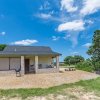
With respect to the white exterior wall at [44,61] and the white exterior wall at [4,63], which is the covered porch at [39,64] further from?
the white exterior wall at [4,63]

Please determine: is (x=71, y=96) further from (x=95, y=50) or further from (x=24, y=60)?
(x=95, y=50)

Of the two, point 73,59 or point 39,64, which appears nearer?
point 39,64

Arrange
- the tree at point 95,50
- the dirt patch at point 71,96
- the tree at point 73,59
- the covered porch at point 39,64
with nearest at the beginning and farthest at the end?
the dirt patch at point 71,96 < the covered porch at point 39,64 < the tree at point 95,50 < the tree at point 73,59

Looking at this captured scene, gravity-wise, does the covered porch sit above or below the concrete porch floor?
above

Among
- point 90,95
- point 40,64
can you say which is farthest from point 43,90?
point 40,64

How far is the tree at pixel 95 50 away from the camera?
106 ft

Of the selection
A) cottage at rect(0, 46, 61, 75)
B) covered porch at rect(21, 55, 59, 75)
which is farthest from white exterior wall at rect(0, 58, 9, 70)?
covered porch at rect(21, 55, 59, 75)

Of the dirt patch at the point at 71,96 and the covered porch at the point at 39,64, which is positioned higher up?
the covered porch at the point at 39,64

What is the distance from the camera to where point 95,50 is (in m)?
33.1

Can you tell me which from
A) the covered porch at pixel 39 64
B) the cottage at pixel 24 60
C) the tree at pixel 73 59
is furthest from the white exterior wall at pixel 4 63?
the tree at pixel 73 59

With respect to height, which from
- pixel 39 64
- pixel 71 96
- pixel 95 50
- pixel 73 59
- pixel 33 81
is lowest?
pixel 71 96

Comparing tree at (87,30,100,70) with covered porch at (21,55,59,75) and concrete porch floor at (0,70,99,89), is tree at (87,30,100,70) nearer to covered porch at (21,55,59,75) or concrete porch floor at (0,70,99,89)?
covered porch at (21,55,59,75)

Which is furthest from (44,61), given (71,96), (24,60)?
(71,96)

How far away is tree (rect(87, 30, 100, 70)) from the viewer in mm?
32375
